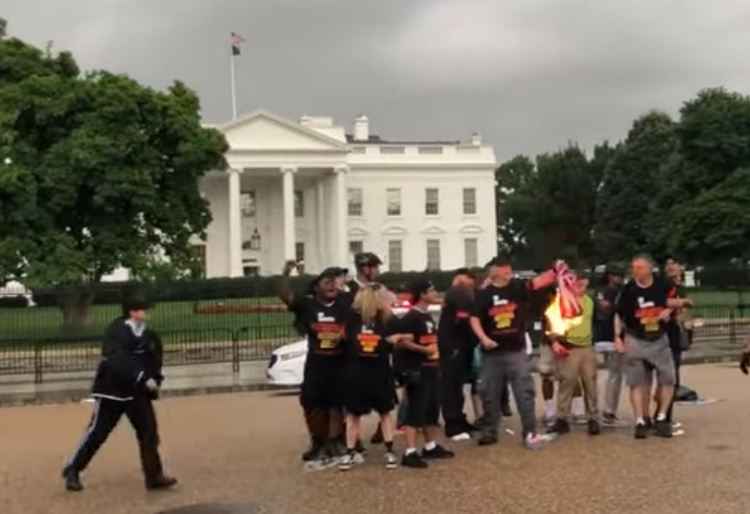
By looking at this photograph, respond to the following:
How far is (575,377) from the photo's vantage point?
10812 millimetres

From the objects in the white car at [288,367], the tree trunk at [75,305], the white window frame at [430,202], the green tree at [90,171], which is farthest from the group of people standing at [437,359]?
the white window frame at [430,202]

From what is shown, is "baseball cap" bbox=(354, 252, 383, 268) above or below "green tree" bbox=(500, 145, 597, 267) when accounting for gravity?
below

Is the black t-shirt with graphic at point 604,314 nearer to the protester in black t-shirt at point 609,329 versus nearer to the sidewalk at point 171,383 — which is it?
the protester in black t-shirt at point 609,329

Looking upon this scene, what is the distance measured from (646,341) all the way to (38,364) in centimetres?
1655

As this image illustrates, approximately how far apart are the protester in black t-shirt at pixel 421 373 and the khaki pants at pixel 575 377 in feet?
5.67

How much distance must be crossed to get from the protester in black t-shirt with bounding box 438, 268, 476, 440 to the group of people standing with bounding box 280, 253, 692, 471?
0.01 m

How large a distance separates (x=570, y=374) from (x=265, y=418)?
462 centimetres

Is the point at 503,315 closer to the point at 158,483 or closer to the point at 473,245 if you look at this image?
the point at 158,483

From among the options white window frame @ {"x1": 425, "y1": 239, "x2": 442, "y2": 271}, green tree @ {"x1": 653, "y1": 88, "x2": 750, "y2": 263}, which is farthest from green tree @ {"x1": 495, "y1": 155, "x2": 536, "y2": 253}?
green tree @ {"x1": 653, "y1": 88, "x2": 750, "y2": 263}

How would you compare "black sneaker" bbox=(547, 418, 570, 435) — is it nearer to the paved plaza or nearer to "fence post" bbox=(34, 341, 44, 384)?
the paved plaza

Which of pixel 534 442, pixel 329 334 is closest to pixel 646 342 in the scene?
pixel 534 442

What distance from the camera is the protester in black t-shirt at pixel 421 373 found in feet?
30.5

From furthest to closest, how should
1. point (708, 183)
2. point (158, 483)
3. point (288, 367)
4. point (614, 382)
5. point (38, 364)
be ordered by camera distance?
point (708, 183) → point (38, 364) → point (288, 367) → point (614, 382) → point (158, 483)

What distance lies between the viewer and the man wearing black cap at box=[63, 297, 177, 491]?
8.69m
